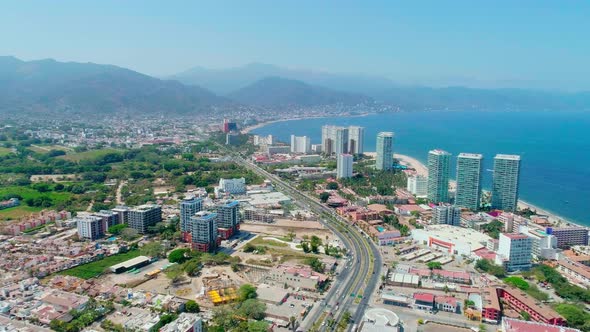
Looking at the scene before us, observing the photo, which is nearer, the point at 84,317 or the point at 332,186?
the point at 84,317

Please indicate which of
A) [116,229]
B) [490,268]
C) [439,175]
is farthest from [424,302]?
[116,229]

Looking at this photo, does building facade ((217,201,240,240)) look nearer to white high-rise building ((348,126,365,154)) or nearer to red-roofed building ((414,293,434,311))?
red-roofed building ((414,293,434,311))

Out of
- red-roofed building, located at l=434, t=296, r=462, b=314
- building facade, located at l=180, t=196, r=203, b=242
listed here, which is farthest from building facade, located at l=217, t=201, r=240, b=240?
red-roofed building, located at l=434, t=296, r=462, b=314

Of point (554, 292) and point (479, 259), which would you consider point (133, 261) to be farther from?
point (554, 292)

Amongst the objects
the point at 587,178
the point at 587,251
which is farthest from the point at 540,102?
the point at 587,251

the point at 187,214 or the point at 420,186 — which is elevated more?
the point at 187,214

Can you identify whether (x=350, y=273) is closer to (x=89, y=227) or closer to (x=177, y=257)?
(x=177, y=257)

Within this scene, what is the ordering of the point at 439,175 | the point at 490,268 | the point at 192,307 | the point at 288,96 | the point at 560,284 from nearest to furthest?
1. the point at 192,307
2. the point at 560,284
3. the point at 490,268
4. the point at 439,175
5. the point at 288,96
